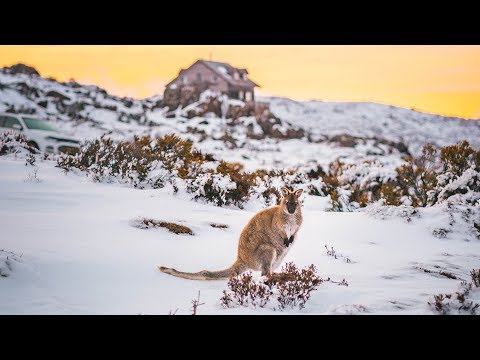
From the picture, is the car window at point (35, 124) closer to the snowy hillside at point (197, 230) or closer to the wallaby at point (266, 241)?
the snowy hillside at point (197, 230)

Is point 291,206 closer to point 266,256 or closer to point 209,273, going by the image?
point 266,256

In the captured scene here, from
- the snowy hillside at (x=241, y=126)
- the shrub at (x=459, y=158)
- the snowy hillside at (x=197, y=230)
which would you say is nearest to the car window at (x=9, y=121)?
the snowy hillside at (x=197, y=230)

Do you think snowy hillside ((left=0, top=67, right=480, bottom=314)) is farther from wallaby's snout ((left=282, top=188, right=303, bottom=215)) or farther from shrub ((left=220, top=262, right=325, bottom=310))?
wallaby's snout ((left=282, top=188, right=303, bottom=215))

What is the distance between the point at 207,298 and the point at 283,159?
15035mm

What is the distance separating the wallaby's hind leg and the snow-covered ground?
0.45 meters

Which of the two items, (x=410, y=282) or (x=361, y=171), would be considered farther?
(x=361, y=171)

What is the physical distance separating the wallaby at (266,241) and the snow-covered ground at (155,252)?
0.11 m

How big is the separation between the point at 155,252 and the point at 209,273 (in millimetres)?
937

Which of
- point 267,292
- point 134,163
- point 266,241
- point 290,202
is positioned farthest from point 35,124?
point 267,292

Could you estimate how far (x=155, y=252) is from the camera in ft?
19.8
